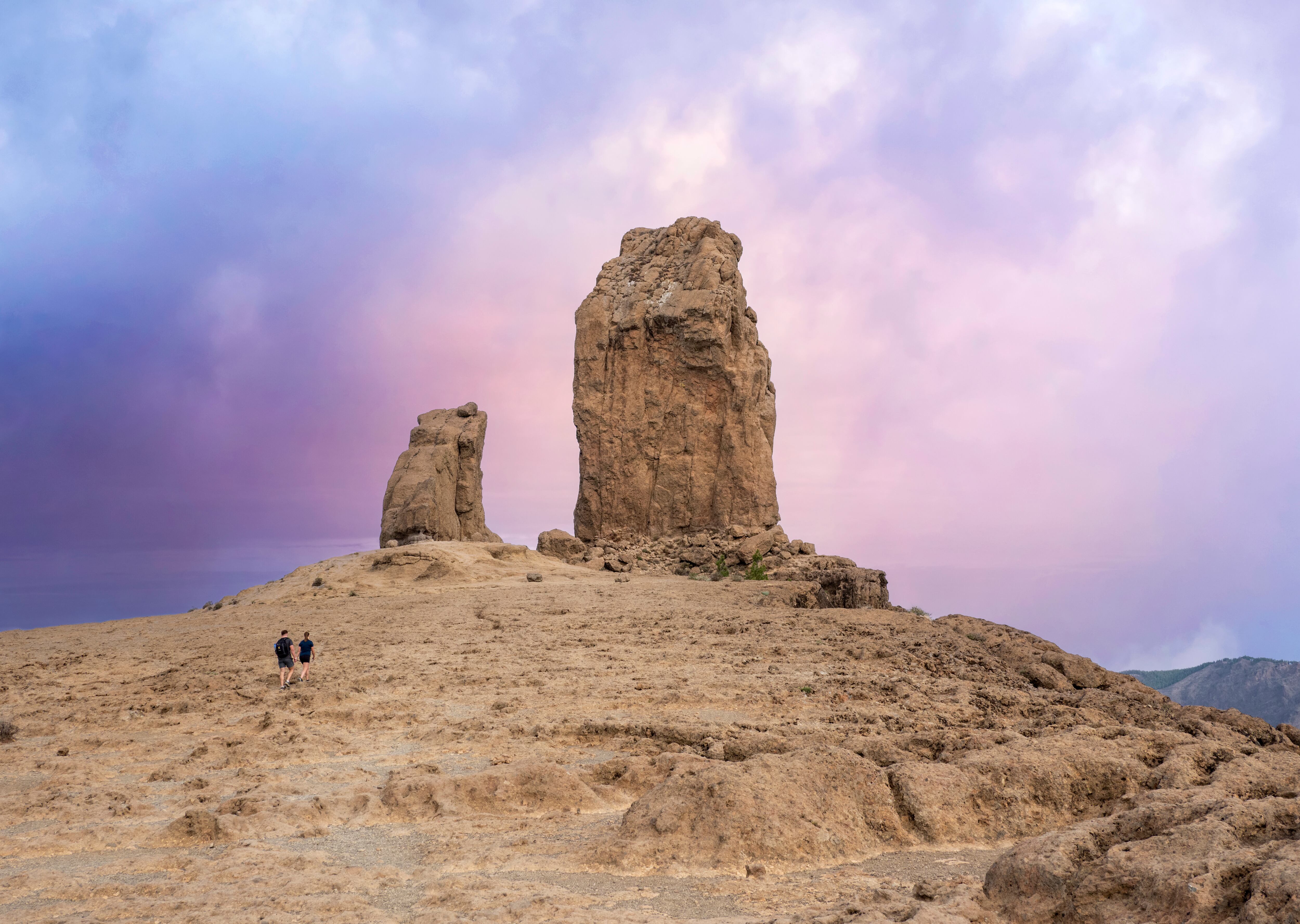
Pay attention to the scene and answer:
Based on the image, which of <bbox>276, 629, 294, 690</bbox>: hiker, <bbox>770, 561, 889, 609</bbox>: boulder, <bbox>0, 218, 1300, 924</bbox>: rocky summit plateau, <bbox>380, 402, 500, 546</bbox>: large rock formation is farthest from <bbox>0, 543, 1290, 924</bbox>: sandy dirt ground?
<bbox>380, 402, 500, 546</bbox>: large rock formation

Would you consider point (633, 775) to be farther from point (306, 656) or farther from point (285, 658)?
point (306, 656)

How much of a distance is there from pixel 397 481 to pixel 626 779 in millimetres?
21930

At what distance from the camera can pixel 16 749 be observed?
7902 mm

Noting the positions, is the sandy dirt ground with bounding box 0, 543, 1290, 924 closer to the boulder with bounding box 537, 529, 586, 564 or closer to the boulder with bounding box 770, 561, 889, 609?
the boulder with bounding box 770, 561, 889, 609

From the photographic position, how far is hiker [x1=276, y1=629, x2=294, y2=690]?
10.7 metres

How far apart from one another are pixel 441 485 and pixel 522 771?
21.1 meters

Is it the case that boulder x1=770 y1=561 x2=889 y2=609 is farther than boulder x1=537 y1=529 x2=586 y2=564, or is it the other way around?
boulder x1=537 y1=529 x2=586 y2=564

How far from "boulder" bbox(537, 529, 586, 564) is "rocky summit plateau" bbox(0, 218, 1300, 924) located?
949 centimetres

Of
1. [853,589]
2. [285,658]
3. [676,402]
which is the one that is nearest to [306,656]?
[285,658]

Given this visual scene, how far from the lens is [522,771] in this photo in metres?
6.08

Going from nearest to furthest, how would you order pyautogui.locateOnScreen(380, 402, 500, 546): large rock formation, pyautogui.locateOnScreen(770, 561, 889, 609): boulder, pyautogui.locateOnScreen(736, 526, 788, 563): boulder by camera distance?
1. pyautogui.locateOnScreen(770, 561, 889, 609): boulder
2. pyautogui.locateOnScreen(736, 526, 788, 563): boulder
3. pyautogui.locateOnScreen(380, 402, 500, 546): large rock formation

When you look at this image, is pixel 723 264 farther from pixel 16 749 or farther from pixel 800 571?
pixel 16 749

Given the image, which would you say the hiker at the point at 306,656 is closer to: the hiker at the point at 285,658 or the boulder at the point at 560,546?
the hiker at the point at 285,658

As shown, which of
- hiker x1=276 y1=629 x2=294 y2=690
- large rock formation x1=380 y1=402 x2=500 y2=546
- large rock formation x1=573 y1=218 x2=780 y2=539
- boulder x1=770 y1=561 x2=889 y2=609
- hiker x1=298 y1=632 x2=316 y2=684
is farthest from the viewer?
large rock formation x1=573 y1=218 x2=780 y2=539
